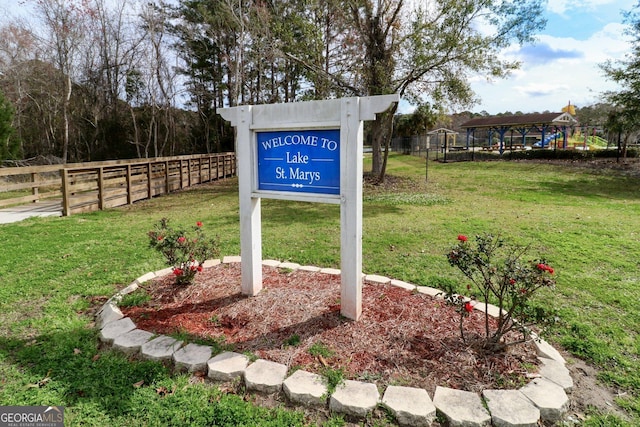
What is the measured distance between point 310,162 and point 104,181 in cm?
771

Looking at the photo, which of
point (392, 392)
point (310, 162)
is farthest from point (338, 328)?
point (310, 162)

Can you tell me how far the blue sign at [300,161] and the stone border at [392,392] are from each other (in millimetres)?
1382

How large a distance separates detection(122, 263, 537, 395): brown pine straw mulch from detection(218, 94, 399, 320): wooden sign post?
0.81ft

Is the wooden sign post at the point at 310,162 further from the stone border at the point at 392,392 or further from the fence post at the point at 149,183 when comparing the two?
the fence post at the point at 149,183

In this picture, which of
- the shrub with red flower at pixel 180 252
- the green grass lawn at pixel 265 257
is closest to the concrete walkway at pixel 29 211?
the green grass lawn at pixel 265 257

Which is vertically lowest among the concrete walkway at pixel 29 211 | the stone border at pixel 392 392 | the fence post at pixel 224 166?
the stone border at pixel 392 392

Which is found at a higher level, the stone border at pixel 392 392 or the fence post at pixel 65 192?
the fence post at pixel 65 192

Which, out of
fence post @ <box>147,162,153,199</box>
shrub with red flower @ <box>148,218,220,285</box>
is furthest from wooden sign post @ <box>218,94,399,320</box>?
fence post @ <box>147,162,153,199</box>

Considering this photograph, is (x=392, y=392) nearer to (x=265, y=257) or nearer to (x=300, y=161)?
(x=300, y=161)

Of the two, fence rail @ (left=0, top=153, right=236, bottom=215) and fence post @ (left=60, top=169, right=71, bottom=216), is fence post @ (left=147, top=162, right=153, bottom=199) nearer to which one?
fence rail @ (left=0, top=153, right=236, bottom=215)

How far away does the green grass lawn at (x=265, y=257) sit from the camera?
2139 mm

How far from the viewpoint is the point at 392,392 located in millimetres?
2102

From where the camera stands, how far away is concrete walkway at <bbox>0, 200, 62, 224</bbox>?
23.9 ft

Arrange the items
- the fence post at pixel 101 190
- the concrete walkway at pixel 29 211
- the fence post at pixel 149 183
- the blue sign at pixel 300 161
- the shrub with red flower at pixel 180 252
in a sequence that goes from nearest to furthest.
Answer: the blue sign at pixel 300 161 < the shrub with red flower at pixel 180 252 < the concrete walkway at pixel 29 211 < the fence post at pixel 101 190 < the fence post at pixel 149 183
